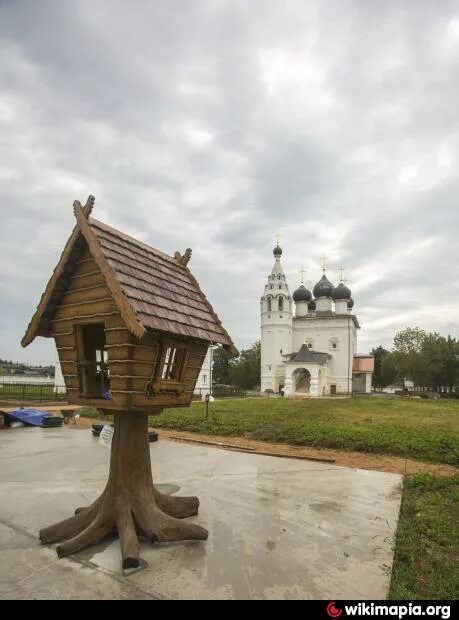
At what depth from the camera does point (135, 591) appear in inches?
153

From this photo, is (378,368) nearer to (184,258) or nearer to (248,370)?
(248,370)

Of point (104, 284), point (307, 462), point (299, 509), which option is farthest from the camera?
point (307, 462)

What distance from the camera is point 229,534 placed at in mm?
5316

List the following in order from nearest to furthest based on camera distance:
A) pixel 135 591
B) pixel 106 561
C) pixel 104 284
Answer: pixel 135 591, pixel 106 561, pixel 104 284

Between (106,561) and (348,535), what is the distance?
288 cm

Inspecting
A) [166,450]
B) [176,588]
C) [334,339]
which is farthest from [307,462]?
[334,339]

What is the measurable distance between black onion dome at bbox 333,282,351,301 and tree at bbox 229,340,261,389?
18.4 m

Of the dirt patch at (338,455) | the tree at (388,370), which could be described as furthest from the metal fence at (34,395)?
the tree at (388,370)

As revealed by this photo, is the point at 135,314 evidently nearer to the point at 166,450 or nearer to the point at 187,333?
the point at 187,333

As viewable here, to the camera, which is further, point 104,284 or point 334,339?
point 334,339

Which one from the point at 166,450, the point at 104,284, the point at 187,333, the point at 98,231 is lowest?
the point at 166,450

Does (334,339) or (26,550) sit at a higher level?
(334,339)
